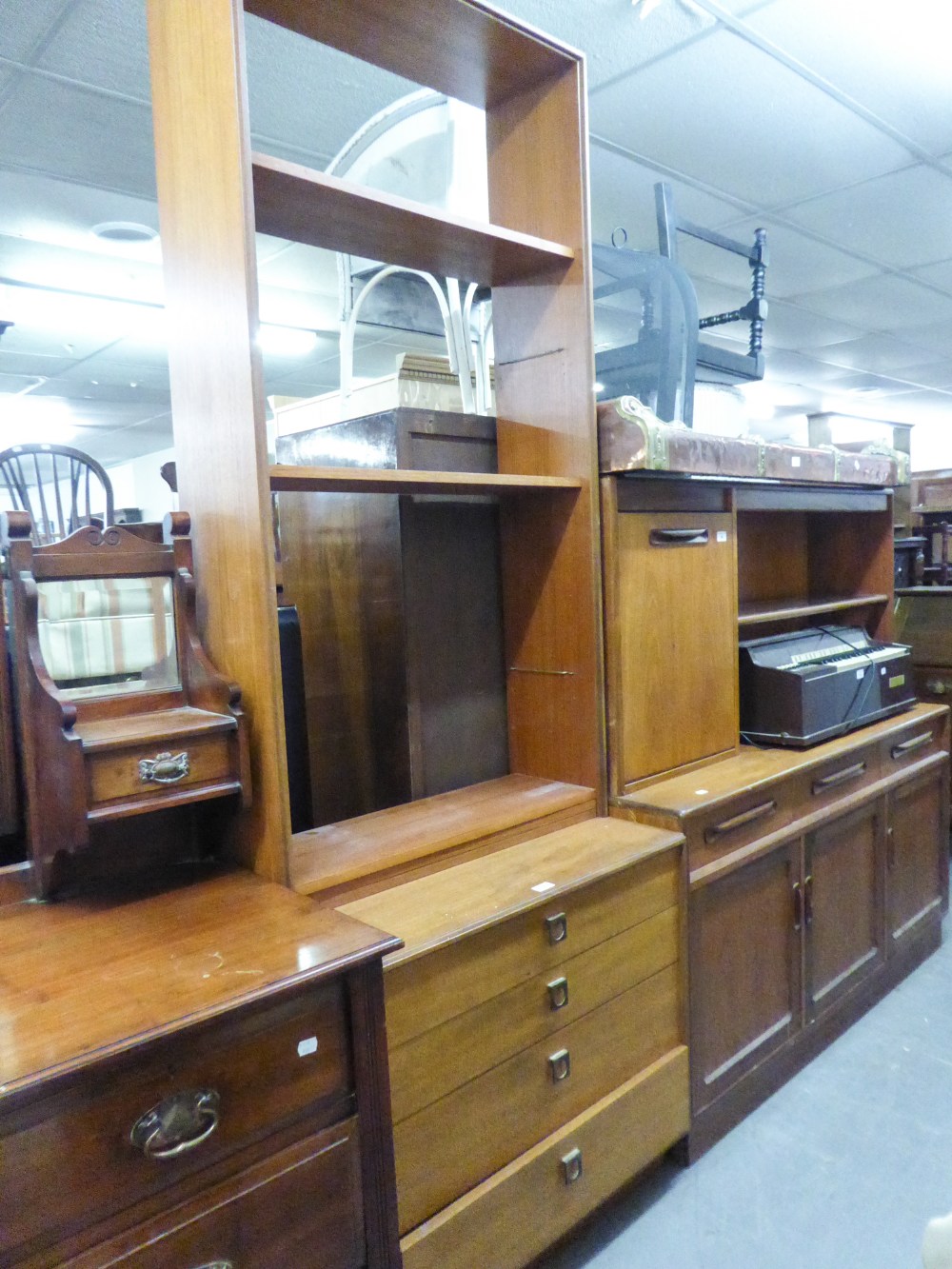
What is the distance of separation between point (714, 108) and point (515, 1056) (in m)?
2.66

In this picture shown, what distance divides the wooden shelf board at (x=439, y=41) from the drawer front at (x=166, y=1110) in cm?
150

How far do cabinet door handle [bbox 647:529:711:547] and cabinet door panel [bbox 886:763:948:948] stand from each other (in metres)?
1.03

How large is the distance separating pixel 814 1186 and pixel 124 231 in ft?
12.2

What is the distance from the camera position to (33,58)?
218 centimetres

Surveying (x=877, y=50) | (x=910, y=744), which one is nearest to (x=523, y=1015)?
(x=910, y=744)

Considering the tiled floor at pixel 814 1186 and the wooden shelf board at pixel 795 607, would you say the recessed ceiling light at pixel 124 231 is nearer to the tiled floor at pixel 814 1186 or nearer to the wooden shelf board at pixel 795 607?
the wooden shelf board at pixel 795 607

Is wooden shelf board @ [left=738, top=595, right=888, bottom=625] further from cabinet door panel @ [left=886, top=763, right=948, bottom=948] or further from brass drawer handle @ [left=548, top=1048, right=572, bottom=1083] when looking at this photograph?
brass drawer handle @ [left=548, top=1048, right=572, bottom=1083]

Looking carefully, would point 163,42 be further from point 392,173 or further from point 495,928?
point 495,928

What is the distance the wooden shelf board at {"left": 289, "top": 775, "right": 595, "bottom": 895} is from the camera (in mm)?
1402

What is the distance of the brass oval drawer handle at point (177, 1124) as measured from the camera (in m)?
0.90

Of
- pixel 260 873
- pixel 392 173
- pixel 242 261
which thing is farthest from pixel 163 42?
pixel 260 873

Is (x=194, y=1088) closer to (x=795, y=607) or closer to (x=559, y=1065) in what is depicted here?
(x=559, y=1065)

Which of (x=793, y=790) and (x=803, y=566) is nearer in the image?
(x=793, y=790)

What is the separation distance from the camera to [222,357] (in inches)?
50.8
